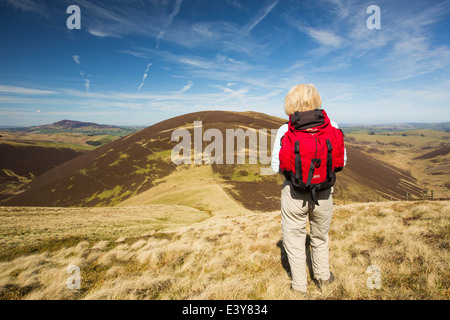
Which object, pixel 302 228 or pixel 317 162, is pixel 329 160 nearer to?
pixel 317 162

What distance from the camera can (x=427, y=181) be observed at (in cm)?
9788

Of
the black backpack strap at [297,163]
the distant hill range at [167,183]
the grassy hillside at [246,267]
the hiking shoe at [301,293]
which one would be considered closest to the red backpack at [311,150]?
the black backpack strap at [297,163]

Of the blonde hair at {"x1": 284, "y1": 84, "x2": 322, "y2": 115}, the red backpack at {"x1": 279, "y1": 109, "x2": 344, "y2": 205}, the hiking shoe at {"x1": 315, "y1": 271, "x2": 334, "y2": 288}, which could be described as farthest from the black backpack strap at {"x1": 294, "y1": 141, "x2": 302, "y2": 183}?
the hiking shoe at {"x1": 315, "y1": 271, "x2": 334, "y2": 288}

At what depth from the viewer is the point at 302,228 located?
4.11m

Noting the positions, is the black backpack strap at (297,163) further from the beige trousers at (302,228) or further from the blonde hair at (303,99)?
the blonde hair at (303,99)

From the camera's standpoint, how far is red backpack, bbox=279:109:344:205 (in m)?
3.50

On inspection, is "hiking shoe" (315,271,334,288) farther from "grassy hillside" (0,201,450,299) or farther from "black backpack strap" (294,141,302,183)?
"black backpack strap" (294,141,302,183)

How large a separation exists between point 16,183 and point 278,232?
167590mm

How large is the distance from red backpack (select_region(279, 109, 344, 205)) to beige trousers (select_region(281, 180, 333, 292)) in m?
0.40

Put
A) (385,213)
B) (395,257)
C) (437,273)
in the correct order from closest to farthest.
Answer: (437,273) < (395,257) < (385,213)

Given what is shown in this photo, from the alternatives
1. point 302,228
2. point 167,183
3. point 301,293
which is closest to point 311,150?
point 302,228

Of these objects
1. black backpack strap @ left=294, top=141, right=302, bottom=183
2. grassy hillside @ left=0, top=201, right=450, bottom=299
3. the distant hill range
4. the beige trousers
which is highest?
black backpack strap @ left=294, top=141, right=302, bottom=183
